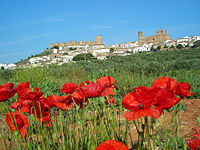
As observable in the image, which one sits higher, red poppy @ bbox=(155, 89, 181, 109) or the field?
red poppy @ bbox=(155, 89, 181, 109)

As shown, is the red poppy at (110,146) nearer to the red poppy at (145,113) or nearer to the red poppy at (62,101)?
the red poppy at (145,113)

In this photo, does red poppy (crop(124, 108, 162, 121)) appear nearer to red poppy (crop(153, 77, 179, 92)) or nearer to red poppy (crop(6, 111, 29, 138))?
red poppy (crop(153, 77, 179, 92))

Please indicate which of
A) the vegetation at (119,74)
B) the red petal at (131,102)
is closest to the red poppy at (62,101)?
the vegetation at (119,74)

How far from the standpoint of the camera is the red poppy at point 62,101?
1093 millimetres

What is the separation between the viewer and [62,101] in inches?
43.4

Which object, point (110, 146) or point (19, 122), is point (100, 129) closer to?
point (19, 122)

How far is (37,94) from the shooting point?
1103 millimetres

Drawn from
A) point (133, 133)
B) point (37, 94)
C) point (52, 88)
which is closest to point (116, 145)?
point (37, 94)

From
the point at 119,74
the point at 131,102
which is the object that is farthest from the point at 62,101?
Answer: the point at 119,74

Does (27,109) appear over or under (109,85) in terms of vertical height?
under

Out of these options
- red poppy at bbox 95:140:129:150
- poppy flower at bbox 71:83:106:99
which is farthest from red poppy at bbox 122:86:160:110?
poppy flower at bbox 71:83:106:99

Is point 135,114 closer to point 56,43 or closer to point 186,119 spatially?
point 186,119

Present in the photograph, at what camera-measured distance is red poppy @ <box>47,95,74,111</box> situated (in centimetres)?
109

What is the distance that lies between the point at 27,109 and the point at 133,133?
1657 millimetres
